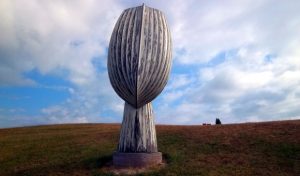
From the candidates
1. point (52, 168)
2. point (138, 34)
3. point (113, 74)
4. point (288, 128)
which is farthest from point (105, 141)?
point (288, 128)

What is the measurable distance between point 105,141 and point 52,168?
6.92 metres

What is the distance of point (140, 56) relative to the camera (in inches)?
821

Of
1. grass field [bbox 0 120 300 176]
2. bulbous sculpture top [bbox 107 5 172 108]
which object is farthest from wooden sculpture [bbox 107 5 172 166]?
grass field [bbox 0 120 300 176]

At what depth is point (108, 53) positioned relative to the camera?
73.4ft

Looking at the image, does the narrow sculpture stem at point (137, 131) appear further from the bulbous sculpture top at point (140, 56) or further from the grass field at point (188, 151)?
the grass field at point (188, 151)

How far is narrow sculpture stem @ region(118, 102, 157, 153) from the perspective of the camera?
2148 centimetres

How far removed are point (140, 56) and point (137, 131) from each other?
13.1 feet

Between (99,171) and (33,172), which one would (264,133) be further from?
(33,172)

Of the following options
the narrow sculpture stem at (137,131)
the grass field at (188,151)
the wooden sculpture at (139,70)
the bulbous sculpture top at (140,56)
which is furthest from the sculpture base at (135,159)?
the bulbous sculpture top at (140,56)

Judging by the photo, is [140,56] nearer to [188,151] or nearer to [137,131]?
[137,131]

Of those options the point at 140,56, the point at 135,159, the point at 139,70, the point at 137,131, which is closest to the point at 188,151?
the point at 137,131

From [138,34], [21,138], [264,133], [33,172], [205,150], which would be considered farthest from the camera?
[21,138]

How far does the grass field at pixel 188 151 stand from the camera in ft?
72.8

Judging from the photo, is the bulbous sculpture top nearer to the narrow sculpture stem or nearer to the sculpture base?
the narrow sculpture stem
